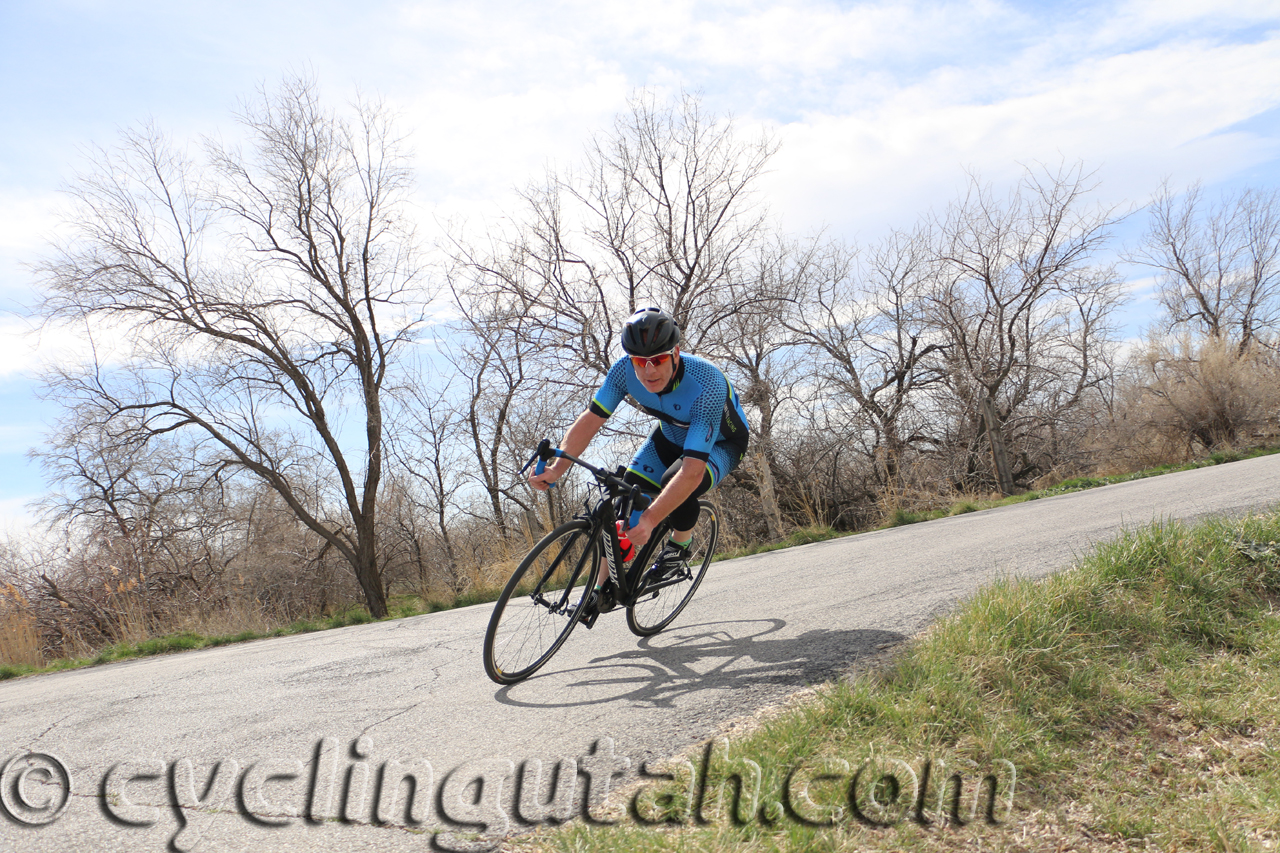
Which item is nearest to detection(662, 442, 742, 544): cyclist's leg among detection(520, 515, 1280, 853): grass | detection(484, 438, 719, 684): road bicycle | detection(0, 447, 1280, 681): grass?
detection(484, 438, 719, 684): road bicycle

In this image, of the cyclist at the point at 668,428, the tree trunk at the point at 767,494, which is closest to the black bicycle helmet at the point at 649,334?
the cyclist at the point at 668,428

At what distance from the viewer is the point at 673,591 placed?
5172mm

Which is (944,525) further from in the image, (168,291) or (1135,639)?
(168,291)

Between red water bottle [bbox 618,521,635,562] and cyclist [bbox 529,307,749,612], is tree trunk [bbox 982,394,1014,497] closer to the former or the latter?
cyclist [bbox 529,307,749,612]

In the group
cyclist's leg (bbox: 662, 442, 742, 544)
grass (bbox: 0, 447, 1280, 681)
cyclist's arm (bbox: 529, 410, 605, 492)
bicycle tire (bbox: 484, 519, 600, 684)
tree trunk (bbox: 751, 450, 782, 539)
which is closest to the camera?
bicycle tire (bbox: 484, 519, 600, 684)

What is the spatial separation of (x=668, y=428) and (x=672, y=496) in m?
0.75

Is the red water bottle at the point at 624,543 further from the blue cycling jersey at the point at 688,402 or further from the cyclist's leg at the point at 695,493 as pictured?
the blue cycling jersey at the point at 688,402

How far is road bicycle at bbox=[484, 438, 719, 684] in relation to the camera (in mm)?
3908

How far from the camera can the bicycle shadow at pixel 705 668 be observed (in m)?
3.41

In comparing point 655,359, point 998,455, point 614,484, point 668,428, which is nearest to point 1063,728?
point 614,484

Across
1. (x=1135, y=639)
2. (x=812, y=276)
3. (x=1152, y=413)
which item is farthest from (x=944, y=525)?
(x=1152, y=413)

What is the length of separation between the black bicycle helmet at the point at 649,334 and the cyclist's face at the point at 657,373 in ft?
0.36

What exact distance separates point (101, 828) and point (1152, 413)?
26.0m

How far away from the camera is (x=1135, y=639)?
11.7ft
